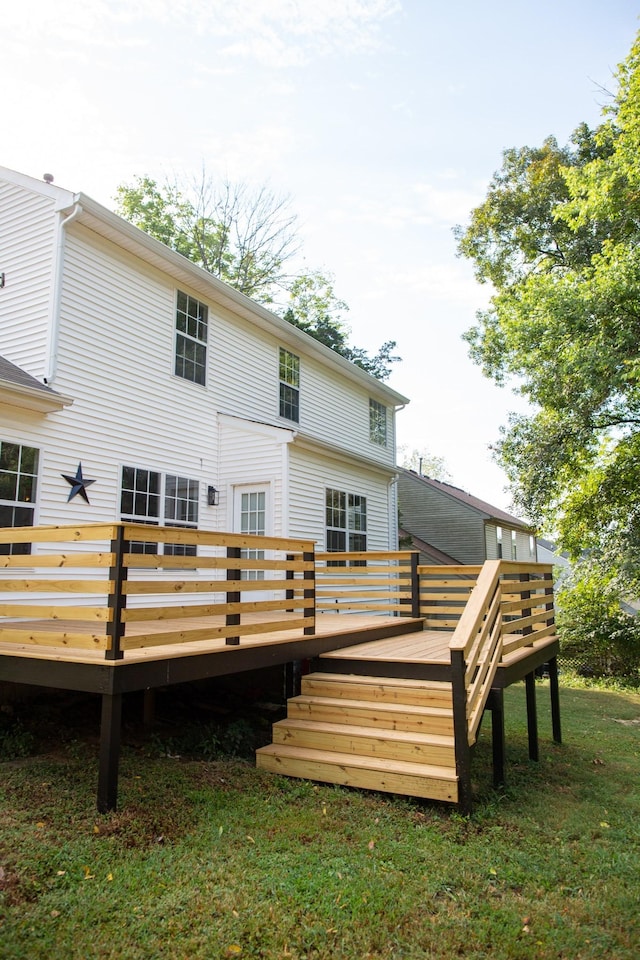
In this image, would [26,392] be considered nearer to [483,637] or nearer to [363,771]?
[363,771]

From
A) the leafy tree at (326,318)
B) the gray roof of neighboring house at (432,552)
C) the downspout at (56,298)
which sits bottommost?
the gray roof of neighboring house at (432,552)

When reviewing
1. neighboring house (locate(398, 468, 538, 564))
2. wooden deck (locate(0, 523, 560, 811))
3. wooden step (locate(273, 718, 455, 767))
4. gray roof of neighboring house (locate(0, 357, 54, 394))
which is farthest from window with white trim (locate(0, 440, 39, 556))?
neighboring house (locate(398, 468, 538, 564))

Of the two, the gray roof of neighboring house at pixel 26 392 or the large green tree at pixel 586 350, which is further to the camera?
the large green tree at pixel 586 350

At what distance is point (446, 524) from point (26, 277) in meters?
17.8

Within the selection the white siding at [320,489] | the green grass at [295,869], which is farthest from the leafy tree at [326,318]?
the green grass at [295,869]

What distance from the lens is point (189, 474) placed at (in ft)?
32.2

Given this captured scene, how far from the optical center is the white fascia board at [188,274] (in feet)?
27.3

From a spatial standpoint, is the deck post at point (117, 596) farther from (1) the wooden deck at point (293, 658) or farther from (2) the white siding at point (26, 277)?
(2) the white siding at point (26, 277)

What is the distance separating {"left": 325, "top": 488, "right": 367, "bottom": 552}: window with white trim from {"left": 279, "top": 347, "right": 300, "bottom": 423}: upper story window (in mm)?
2000

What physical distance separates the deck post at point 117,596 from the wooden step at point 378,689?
2126 mm

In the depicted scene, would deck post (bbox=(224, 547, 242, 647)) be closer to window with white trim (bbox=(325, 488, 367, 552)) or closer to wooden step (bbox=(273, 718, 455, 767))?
wooden step (bbox=(273, 718, 455, 767))

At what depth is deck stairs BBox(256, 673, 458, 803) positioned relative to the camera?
4.42 meters

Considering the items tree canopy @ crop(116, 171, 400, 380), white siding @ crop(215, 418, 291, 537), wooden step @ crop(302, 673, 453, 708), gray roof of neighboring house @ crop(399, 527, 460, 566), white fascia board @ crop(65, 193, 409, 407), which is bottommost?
wooden step @ crop(302, 673, 453, 708)

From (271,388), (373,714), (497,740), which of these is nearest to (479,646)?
(497,740)
